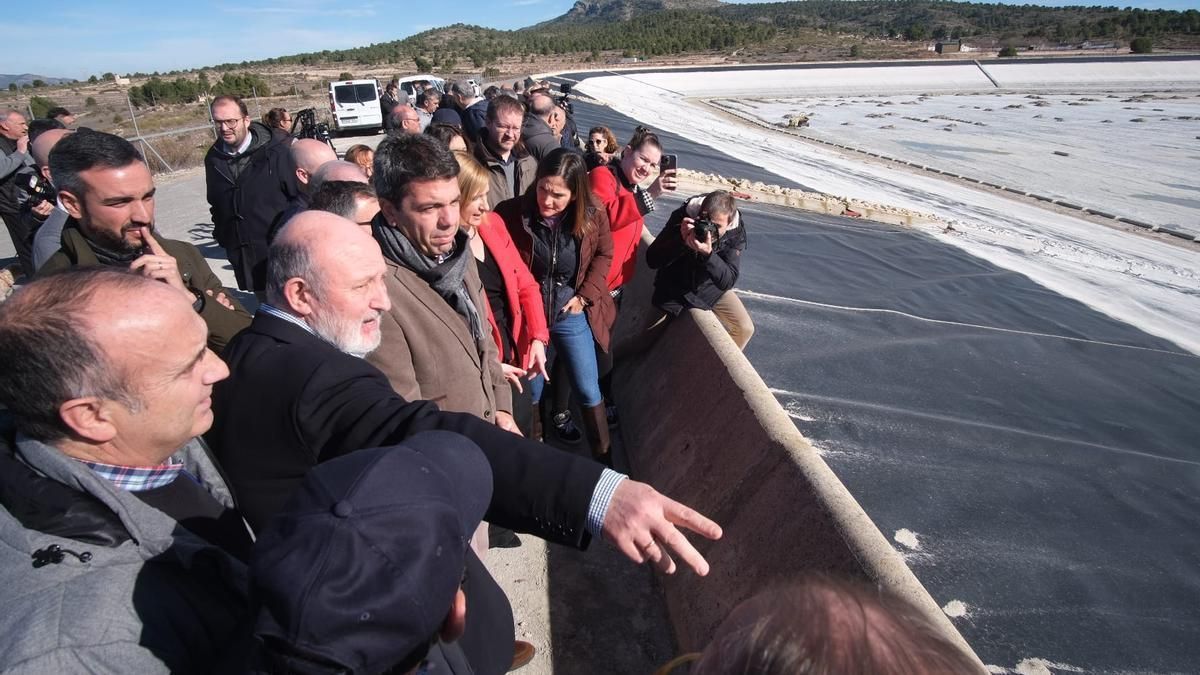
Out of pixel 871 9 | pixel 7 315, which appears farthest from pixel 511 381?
pixel 871 9

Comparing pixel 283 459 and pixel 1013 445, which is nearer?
pixel 283 459

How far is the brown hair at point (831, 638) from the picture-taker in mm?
787

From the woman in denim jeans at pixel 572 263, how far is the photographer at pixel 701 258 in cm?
44

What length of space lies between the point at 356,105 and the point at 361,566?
24211 mm

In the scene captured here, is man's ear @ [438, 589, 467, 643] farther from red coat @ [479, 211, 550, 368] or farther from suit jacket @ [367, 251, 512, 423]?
red coat @ [479, 211, 550, 368]

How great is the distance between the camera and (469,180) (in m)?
2.78

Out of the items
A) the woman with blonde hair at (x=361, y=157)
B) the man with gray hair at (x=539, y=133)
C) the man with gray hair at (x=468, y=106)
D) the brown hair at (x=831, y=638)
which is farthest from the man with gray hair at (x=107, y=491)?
the man with gray hair at (x=468, y=106)

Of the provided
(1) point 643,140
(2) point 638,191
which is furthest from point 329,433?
(1) point 643,140

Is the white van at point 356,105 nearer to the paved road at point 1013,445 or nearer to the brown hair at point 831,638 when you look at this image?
the paved road at point 1013,445

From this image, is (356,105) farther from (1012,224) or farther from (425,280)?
(425,280)

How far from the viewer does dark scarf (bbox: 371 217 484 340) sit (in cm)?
226

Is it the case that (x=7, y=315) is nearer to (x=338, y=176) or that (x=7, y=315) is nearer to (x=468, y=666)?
(x=468, y=666)

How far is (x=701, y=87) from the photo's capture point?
40.8 metres

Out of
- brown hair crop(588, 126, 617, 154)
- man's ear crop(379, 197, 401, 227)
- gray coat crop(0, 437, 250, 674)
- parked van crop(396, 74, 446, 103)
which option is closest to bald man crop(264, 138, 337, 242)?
man's ear crop(379, 197, 401, 227)
